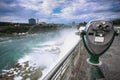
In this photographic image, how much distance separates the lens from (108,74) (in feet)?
11.1

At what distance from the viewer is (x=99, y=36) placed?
172 centimetres

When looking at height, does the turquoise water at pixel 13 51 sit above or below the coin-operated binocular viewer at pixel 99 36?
below

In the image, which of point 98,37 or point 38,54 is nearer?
point 98,37

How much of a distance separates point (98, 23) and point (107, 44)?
1.10 ft

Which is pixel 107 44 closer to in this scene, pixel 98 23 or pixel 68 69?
pixel 98 23

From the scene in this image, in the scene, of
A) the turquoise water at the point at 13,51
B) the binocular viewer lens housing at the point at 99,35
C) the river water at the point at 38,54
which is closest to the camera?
the binocular viewer lens housing at the point at 99,35

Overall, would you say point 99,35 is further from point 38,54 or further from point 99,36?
point 38,54

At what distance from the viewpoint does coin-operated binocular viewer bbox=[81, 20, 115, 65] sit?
1710 mm

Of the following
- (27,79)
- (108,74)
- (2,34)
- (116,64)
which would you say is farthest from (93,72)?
(2,34)

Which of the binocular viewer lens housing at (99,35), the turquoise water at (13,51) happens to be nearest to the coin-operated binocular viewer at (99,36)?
the binocular viewer lens housing at (99,35)

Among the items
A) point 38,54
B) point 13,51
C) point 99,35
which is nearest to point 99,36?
point 99,35

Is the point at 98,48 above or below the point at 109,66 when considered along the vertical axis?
above

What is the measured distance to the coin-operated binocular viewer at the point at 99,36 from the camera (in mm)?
1710

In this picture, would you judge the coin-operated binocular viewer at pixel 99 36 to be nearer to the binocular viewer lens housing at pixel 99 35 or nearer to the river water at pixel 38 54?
the binocular viewer lens housing at pixel 99 35
